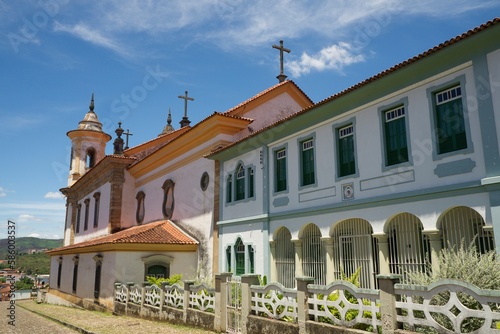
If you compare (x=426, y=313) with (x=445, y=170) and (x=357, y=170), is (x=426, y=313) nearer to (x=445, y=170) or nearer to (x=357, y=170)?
(x=445, y=170)

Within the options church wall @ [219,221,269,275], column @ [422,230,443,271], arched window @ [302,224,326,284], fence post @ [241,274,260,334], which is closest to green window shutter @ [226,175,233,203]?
church wall @ [219,221,269,275]

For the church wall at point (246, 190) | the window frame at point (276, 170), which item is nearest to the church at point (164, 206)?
the church wall at point (246, 190)

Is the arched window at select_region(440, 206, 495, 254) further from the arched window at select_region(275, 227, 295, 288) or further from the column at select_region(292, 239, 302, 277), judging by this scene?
the arched window at select_region(275, 227, 295, 288)

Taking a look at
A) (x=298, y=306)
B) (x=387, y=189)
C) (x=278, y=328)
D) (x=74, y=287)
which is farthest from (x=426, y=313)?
(x=74, y=287)

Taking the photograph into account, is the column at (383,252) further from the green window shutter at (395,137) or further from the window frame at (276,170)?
the window frame at (276,170)

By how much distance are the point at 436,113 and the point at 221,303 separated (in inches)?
281

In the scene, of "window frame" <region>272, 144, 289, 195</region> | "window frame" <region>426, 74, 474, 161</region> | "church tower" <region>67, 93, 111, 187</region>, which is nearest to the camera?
"window frame" <region>426, 74, 474, 161</region>

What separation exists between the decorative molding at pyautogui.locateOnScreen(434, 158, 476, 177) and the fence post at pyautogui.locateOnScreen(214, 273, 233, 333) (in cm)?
591

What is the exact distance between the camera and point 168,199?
22.1 meters

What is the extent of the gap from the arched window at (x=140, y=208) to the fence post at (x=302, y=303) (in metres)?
17.8

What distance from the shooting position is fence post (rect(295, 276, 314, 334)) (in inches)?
329

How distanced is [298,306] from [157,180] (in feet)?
53.2

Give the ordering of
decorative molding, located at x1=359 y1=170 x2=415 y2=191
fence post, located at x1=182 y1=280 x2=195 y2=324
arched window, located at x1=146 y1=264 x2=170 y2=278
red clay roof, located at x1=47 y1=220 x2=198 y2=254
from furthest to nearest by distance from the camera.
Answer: arched window, located at x1=146 y1=264 x2=170 y2=278, red clay roof, located at x1=47 y1=220 x2=198 y2=254, fence post, located at x1=182 y1=280 x2=195 y2=324, decorative molding, located at x1=359 y1=170 x2=415 y2=191

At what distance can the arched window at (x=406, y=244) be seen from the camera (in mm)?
9922
